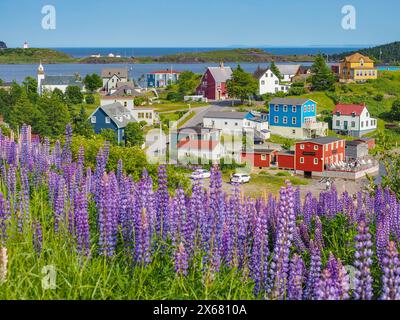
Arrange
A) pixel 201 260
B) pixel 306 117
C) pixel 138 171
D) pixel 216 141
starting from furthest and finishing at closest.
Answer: pixel 306 117
pixel 216 141
pixel 138 171
pixel 201 260

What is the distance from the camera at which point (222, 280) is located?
373 cm

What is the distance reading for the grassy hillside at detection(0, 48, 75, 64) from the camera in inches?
5591

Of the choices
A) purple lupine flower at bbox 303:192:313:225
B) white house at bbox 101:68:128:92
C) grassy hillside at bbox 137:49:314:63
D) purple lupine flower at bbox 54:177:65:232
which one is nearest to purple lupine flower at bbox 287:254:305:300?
purple lupine flower at bbox 54:177:65:232

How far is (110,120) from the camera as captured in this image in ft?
120

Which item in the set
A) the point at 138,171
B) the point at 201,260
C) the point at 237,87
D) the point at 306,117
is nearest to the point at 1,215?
the point at 201,260

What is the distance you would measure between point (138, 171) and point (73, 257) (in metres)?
9.55

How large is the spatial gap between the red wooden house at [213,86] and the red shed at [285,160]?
22.6 meters

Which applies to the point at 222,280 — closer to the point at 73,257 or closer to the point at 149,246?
the point at 149,246

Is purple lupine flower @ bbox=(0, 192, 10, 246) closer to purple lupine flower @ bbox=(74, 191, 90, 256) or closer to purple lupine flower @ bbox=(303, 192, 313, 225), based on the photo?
purple lupine flower @ bbox=(74, 191, 90, 256)

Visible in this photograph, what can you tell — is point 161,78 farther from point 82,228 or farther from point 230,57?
point 230,57

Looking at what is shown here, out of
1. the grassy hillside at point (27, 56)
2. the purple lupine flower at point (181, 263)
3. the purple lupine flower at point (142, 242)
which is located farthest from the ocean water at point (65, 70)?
the purple lupine flower at point (181, 263)

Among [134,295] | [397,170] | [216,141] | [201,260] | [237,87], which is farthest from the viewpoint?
[237,87]

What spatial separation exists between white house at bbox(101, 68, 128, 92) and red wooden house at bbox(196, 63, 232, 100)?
9.62 meters

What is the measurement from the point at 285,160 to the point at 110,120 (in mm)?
9982
